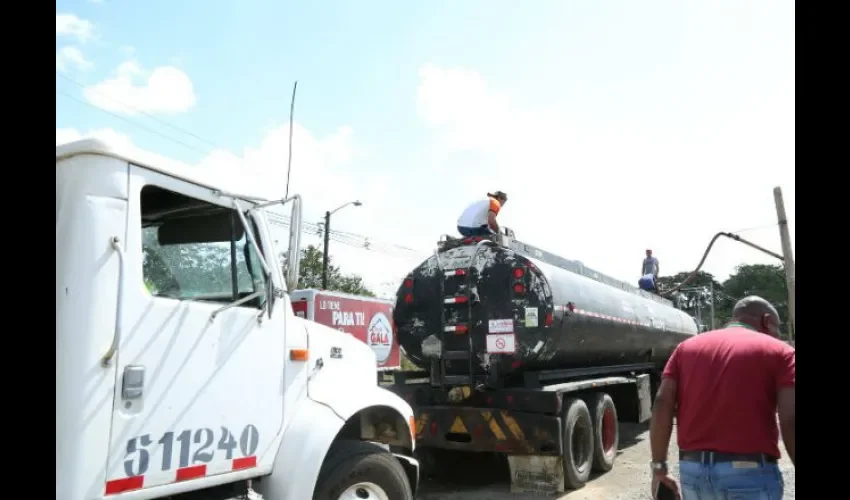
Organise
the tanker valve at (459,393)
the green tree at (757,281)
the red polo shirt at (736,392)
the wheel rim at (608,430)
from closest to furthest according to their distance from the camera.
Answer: the red polo shirt at (736,392)
the tanker valve at (459,393)
the wheel rim at (608,430)
the green tree at (757,281)

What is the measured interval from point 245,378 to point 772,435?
2828 millimetres

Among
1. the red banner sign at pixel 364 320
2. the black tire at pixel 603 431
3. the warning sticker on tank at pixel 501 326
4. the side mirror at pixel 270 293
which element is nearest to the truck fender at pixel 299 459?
the side mirror at pixel 270 293

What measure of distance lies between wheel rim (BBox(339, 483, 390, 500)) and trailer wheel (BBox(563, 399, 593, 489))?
3401 millimetres

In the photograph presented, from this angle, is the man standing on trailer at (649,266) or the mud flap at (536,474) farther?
the man standing on trailer at (649,266)

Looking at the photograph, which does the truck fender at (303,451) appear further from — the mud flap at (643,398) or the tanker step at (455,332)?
the mud flap at (643,398)

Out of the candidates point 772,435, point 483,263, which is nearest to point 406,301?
point 483,263

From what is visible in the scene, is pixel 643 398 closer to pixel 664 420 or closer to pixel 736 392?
pixel 664 420

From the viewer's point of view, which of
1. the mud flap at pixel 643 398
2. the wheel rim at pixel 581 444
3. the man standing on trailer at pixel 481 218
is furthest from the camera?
the mud flap at pixel 643 398

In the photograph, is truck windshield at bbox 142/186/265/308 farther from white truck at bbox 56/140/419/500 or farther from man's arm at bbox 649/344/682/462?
man's arm at bbox 649/344/682/462

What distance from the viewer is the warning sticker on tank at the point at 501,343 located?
730cm

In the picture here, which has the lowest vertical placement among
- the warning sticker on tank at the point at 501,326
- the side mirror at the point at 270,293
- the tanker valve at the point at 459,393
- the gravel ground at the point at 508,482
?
the gravel ground at the point at 508,482

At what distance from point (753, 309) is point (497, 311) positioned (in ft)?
12.6
